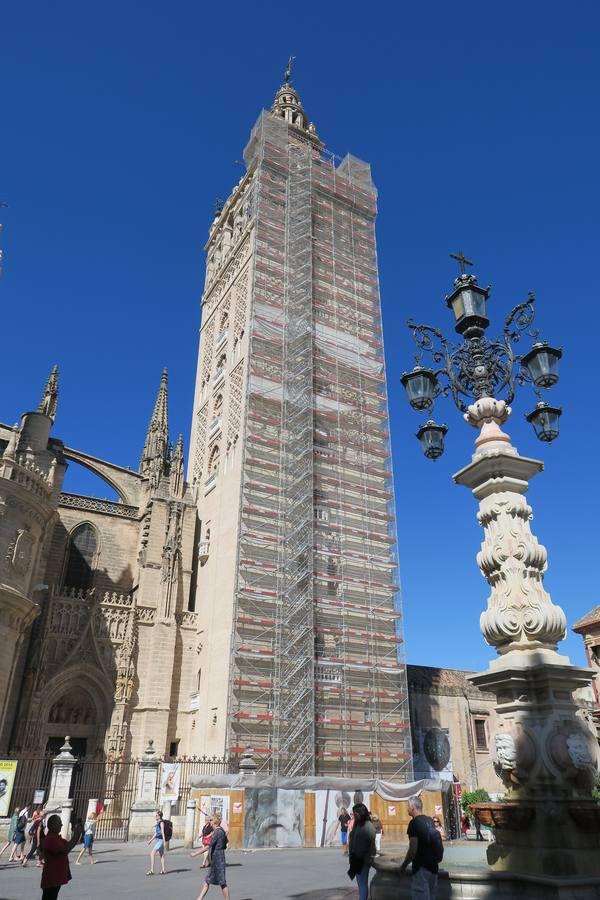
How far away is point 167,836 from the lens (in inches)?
538

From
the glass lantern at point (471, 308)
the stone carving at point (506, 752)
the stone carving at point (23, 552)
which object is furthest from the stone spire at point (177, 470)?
the stone carving at point (506, 752)

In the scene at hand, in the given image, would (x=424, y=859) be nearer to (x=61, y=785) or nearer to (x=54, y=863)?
(x=54, y=863)

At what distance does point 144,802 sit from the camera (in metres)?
17.3

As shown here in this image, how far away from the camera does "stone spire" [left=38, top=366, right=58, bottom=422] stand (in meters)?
30.6

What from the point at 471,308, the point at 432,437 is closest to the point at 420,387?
the point at 432,437

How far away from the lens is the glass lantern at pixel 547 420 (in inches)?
320

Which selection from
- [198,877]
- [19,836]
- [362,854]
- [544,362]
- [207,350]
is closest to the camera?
[362,854]

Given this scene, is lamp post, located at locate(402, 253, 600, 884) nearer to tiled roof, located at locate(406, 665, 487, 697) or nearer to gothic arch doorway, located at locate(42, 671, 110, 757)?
gothic arch doorway, located at locate(42, 671, 110, 757)

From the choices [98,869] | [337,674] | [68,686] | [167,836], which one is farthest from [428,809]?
[68,686]

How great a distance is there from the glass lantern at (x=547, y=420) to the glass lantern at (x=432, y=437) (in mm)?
1168

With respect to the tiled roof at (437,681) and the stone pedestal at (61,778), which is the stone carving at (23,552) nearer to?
the stone pedestal at (61,778)

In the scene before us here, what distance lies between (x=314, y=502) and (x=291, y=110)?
28730 millimetres

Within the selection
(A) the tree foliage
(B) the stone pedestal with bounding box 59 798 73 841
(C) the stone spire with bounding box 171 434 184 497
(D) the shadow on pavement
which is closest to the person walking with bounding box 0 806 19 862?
(B) the stone pedestal with bounding box 59 798 73 841

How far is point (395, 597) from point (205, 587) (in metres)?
7.94
